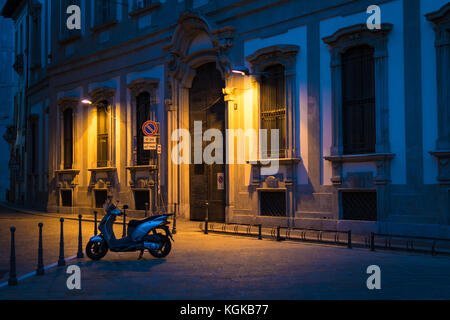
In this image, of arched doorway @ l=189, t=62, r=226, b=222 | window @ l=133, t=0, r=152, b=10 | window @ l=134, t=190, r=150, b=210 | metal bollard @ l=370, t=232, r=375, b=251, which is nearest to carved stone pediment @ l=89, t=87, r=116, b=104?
window @ l=133, t=0, r=152, b=10

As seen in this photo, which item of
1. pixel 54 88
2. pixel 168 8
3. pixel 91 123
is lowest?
pixel 91 123

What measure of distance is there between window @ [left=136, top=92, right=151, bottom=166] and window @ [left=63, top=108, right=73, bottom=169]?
256 inches

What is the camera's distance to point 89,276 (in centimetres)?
953

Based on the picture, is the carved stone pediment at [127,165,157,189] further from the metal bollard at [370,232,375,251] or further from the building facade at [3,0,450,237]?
the metal bollard at [370,232,375,251]

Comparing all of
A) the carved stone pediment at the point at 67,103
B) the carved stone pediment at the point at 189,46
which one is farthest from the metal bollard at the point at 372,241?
the carved stone pediment at the point at 67,103

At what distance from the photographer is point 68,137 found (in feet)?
97.1

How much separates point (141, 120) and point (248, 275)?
52.6 ft

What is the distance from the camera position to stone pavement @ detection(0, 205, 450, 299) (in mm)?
7840

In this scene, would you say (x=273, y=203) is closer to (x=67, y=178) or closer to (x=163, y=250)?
(x=163, y=250)

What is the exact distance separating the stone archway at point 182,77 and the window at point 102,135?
5177 millimetres

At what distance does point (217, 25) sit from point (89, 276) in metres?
13.3
